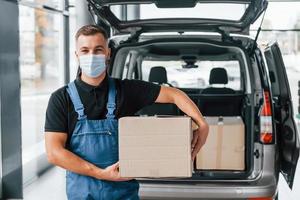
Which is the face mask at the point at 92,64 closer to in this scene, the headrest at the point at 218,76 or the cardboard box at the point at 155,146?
the cardboard box at the point at 155,146

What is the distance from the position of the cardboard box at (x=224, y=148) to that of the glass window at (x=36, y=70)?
2694 millimetres

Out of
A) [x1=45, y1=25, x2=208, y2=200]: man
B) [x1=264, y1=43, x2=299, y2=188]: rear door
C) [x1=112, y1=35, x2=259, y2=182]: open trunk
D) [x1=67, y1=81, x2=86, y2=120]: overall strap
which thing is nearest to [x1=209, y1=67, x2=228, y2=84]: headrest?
[x1=112, y1=35, x2=259, y2=182]: open trunk

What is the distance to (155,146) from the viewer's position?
1.83 meters

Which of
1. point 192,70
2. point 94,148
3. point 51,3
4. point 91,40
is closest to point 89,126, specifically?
point 94,148

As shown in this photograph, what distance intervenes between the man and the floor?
2399 mm

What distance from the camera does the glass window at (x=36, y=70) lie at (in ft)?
18.8

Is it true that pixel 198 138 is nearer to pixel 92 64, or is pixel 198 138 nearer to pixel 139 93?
pixel 139 93

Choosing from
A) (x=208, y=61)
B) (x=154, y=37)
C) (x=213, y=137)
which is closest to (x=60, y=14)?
(x=208, y=61)

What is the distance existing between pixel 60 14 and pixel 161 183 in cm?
363

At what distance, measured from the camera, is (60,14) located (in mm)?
6055

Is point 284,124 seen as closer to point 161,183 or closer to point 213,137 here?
point 213,137

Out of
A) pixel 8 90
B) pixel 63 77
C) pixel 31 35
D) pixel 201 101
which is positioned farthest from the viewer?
pixel 63 77

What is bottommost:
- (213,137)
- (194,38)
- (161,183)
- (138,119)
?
(161,183)

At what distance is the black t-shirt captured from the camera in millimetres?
1917
